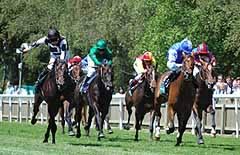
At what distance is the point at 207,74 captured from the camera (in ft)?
72.0

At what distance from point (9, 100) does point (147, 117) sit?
13.4 m

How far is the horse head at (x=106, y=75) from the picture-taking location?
21781mm

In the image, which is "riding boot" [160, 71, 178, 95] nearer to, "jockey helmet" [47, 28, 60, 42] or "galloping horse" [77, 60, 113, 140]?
"galloping horse" [77, 60, 113, 140]

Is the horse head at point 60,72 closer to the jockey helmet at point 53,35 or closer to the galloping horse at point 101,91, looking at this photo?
the jockey helmet at point 53,35

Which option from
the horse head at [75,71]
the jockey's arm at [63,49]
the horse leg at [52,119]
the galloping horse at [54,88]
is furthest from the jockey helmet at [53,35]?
the horse head at [75,71]

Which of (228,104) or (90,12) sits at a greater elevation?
(90,12)

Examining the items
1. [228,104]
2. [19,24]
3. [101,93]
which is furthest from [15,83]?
[101,93]

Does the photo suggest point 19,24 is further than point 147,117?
Yes

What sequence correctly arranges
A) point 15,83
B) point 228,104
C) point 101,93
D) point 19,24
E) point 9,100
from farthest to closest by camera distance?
point 15,83, point 19,24, point 9,100, point 228,104, point 101,93

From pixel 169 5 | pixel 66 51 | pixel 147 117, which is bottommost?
pixel 147 117

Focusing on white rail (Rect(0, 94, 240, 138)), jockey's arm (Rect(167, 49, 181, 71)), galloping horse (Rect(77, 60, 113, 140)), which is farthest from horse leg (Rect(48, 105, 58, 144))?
white rail (Rect(0, 94, 240, 138))

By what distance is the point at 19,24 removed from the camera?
227 feet

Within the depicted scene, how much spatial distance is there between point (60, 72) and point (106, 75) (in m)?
2.20

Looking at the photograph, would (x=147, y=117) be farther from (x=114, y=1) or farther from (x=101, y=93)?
(x=114, y=1)
